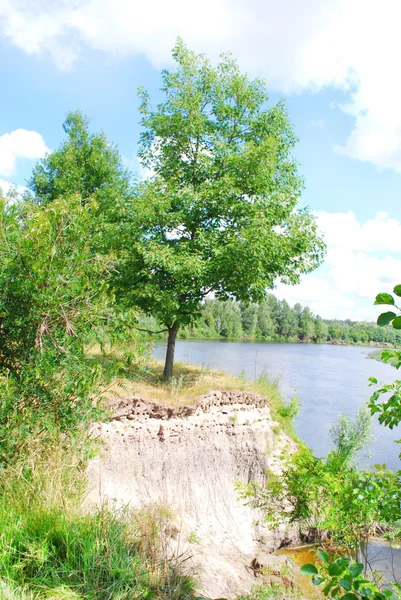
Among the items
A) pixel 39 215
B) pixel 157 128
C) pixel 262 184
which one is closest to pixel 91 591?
pixel 39 215

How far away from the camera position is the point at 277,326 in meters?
86.1

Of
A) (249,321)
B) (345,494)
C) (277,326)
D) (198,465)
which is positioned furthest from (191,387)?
(277,326)

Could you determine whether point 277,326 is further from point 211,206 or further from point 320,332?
point 211,206

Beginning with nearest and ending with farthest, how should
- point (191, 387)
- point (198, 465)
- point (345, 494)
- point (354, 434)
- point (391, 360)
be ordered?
point (391, 360) < point (345, 494) < point (198, 465) < point (191, 387) < point (354, 434)

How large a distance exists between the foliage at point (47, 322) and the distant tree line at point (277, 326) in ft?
200

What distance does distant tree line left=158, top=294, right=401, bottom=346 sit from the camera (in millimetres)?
72375

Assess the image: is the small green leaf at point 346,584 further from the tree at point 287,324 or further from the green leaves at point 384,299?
the tree at point 287,324

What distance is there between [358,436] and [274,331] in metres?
71.8

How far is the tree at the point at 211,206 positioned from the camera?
33.4 feet

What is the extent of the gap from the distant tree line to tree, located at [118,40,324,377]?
5451 cm

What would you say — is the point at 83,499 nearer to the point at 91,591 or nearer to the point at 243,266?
the point at 91,591

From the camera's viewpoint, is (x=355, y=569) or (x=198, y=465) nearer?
(x=355, y=569)

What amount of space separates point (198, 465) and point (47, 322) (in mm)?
5794

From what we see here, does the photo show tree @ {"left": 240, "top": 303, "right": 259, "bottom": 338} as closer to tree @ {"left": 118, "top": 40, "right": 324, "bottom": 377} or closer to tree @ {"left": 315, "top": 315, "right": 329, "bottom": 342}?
tree @ {"left": 315, "top": 315, "right": 329, "bottom": 342}
